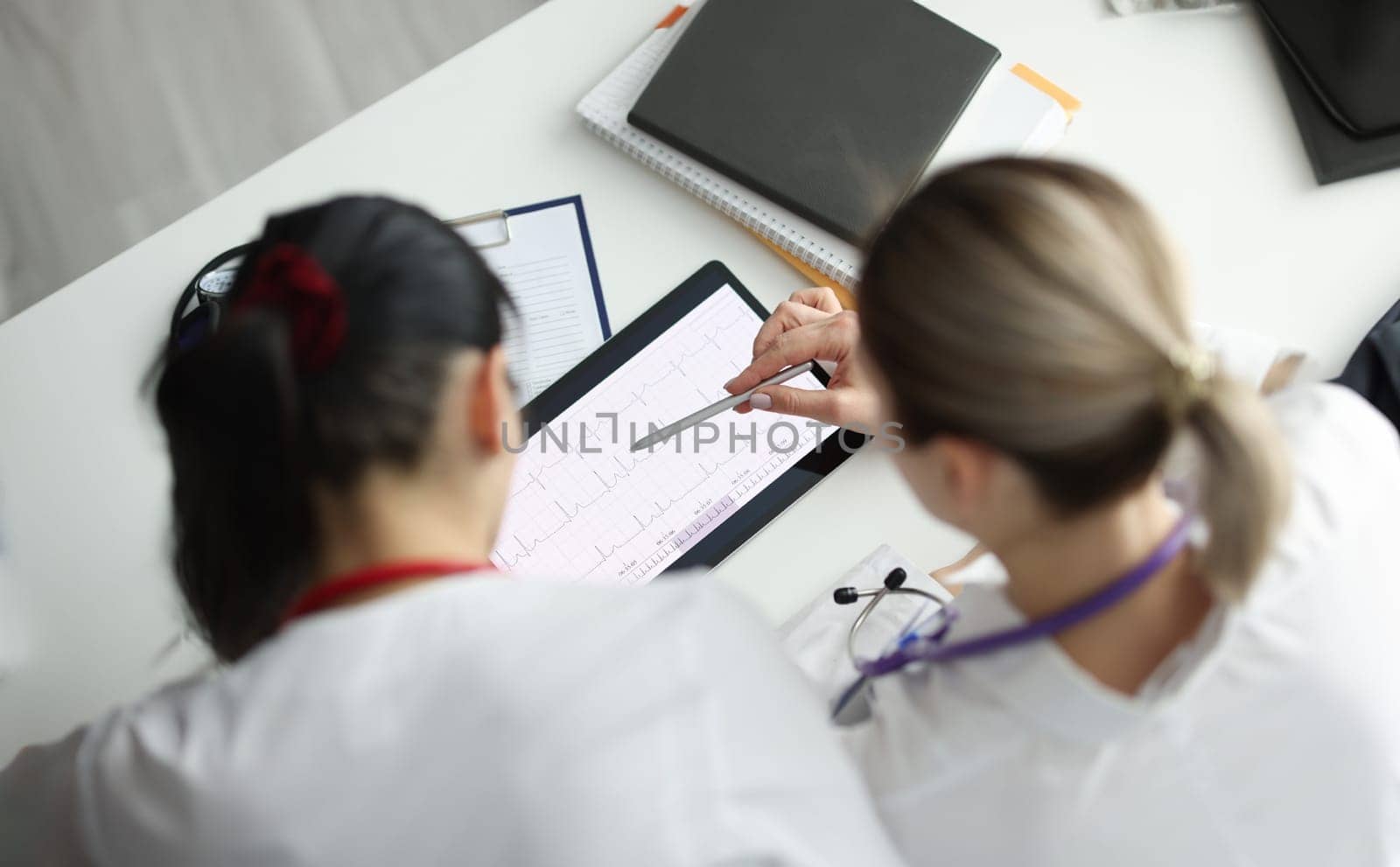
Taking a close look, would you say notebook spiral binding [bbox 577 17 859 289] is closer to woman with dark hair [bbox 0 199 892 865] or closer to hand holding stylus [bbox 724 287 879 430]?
hand holding stylus [bbox 724 287 879 430]

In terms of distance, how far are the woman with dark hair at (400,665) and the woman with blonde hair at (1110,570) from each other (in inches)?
3.9

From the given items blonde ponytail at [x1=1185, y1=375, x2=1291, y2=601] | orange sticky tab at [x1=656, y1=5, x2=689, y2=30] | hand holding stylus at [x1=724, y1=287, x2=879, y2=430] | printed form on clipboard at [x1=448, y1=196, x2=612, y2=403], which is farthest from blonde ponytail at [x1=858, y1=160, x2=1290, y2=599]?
orange sticky tab at [x1=656, y1=5, x2=689, y2=30]

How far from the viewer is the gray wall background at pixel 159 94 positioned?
161 centimetres

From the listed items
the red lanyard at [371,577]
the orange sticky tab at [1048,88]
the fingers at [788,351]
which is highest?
the orange sticky tab at [1048,88]

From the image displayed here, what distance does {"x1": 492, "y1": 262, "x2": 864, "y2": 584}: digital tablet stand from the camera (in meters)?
0.88

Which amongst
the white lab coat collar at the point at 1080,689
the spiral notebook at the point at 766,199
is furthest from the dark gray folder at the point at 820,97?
the white lab coat collar at the point at 1080,689

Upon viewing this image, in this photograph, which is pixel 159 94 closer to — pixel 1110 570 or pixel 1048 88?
pixel 1048 88

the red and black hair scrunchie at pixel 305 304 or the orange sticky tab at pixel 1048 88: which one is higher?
the red and black hair scrunchie at pixel 305 304

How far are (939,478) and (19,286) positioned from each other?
5.43 feet

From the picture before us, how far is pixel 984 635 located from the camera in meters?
0.62

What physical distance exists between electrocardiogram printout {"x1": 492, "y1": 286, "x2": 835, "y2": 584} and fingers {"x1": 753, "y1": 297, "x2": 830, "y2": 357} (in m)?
0.04

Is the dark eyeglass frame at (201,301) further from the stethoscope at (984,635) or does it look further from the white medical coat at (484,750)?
the stethoscope at (984,635)

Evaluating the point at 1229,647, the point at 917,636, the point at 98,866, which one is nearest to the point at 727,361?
the point at 917,636

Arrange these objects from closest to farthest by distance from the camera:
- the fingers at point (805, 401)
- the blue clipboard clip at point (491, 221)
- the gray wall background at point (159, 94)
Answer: the fingers at point (805, 401) → the blue clipboard clip at point (491, 221) → the gray wall background at point (159, 94)
